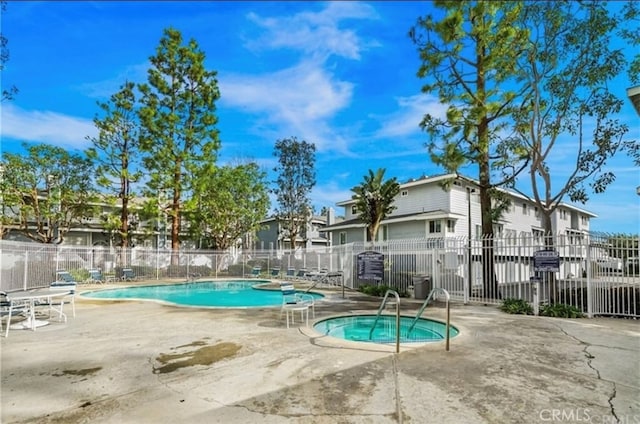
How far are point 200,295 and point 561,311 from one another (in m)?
15.3

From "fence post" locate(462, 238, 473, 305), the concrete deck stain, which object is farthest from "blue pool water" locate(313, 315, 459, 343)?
"fence post" locate(462, 238, 473, 305)

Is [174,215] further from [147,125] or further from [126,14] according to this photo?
[126,14]

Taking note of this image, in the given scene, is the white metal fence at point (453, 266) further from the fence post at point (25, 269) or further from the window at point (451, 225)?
the window at point (451, 225)

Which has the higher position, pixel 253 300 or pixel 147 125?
pixel 147 125

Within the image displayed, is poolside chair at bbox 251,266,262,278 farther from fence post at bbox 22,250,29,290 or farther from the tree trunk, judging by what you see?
the tree trunk

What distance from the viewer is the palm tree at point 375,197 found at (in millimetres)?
23641

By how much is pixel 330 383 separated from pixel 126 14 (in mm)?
6472

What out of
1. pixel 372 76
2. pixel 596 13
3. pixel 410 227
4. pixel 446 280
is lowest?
pixel 446 280

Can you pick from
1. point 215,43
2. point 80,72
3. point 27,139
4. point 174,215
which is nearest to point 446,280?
point 215,43

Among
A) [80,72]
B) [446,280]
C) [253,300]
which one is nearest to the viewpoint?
[80,72]

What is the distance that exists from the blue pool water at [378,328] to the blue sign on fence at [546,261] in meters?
3.40

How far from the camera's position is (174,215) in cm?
2712

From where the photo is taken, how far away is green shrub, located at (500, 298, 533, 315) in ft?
35.5

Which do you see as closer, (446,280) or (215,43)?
(215,43)
